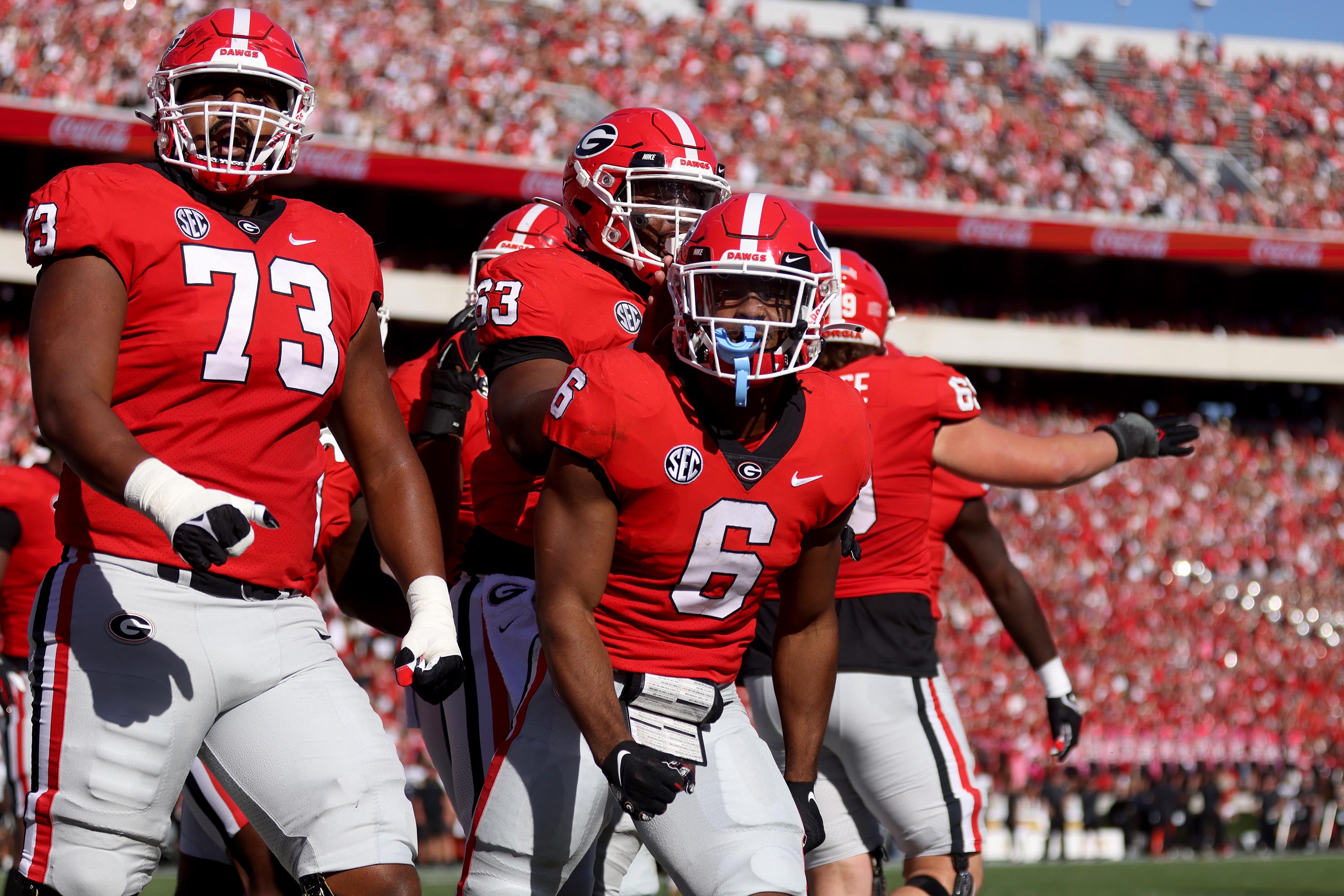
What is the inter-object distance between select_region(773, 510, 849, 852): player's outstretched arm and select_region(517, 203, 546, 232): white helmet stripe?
1549 millimetres

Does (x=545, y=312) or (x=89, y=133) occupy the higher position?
(x=89, y=133)

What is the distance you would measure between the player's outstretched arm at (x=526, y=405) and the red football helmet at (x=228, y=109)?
0.66 meters

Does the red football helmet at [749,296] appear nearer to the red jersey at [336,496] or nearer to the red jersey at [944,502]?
the red jersey at [336,496]

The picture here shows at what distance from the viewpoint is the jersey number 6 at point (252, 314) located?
113 inches

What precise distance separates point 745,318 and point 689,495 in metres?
0.37

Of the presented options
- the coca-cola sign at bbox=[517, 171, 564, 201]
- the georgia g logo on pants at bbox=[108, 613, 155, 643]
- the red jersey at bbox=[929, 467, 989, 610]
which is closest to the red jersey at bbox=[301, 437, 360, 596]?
the georgia g logo on pants at bbox=[108, 613, 155, 643]

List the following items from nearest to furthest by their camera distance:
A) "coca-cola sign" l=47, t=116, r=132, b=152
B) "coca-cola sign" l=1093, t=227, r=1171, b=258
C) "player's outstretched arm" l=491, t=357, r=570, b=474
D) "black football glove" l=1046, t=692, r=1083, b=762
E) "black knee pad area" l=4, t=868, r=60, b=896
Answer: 1. "black knee pad area" l=4, t=868, r=60, b=896
2. "player's outstretched arm" l=491, t=357, r=570, b=474
3. "black football glove" l=1046, t=692, r=1083, b=762
4. "coca-cola sign" l=47, t=116, r=132, b=152
5. "coca-cola sign" l=1093, t=227, r=1171, b=258

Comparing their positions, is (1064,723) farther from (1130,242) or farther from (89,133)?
(1130,242)

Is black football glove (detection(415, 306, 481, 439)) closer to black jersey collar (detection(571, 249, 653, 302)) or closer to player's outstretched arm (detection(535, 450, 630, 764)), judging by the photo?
black jersey collar (detection(571, 249, 653, 302))

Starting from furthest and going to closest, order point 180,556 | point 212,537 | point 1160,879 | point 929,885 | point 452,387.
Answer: point 1160,879 < point 929,885 < point 452,387 < point 180,556 < point 212,537

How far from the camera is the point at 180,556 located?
2633 mm

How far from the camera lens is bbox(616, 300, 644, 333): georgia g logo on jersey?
372 centimetres

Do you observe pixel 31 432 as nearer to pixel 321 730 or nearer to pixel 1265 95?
pixel 321 730

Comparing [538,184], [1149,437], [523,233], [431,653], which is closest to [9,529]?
[523,233]
